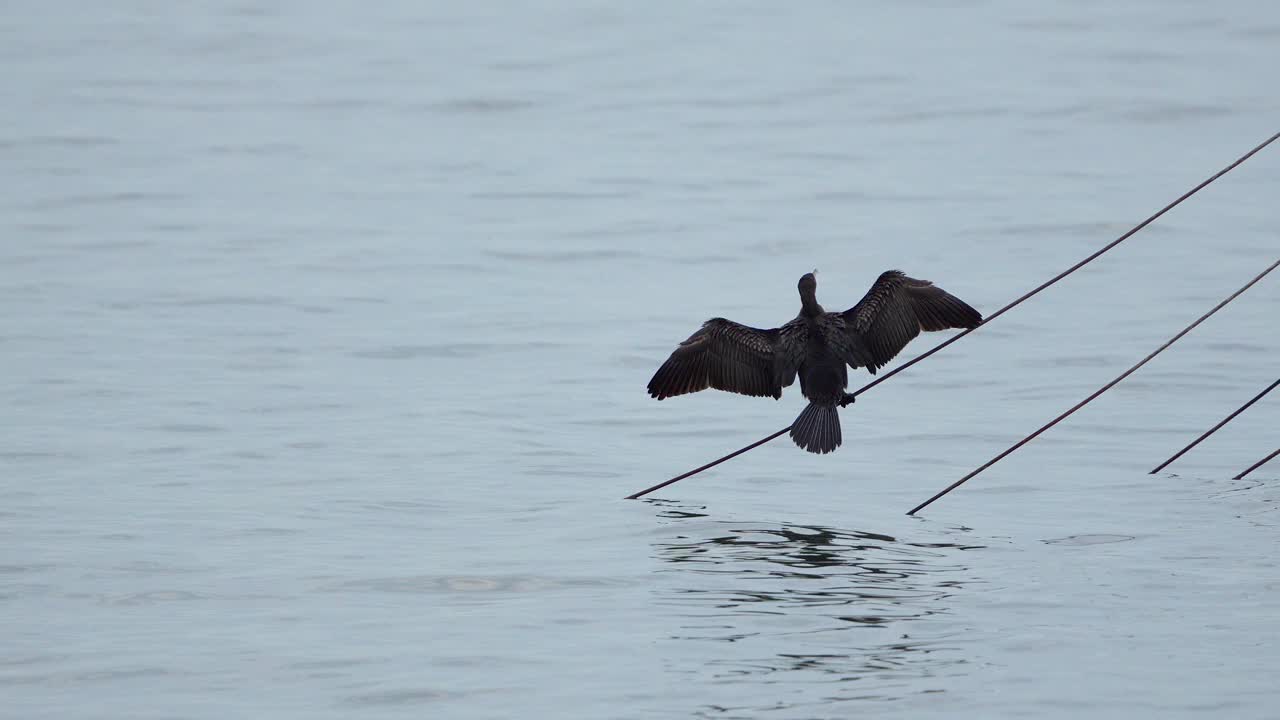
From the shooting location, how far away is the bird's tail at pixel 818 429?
1092 cm

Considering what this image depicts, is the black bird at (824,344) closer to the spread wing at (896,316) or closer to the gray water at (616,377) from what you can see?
the spread wing at (896,316)

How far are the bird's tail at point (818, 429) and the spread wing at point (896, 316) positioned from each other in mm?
352

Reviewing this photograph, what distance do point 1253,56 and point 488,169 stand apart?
42.6 ft

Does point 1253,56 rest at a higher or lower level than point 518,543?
higher

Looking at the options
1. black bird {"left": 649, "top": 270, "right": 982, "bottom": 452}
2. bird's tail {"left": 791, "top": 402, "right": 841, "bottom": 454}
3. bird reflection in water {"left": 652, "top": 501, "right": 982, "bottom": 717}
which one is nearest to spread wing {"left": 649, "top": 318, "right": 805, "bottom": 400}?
black bird {"left": 649, "top": 270, "right": 982, "bottom": 452}

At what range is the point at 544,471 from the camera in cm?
1330

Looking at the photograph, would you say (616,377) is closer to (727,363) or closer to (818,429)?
(727,363)

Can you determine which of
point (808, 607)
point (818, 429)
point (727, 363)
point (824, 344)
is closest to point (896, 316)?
point (824, 344)

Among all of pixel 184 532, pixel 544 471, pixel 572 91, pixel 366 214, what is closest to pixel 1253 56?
pixel 572 91

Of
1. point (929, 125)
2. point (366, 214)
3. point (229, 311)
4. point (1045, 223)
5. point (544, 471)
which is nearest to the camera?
point (544, 471)

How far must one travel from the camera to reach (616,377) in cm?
1659

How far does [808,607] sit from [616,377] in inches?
284

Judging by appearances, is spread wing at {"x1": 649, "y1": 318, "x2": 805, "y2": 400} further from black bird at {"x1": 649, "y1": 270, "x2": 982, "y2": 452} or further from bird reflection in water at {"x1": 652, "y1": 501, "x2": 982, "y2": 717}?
bird reflection in water at {"x1": 652, "y1": 501, "x2": 982, "y2": 717}

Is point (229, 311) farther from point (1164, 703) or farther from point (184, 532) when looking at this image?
point (1164, 703)
